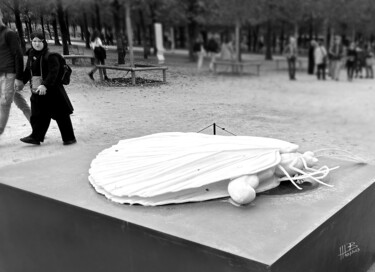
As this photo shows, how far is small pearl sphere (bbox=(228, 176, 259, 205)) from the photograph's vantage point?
6.48 ft

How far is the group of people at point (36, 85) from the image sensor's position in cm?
350

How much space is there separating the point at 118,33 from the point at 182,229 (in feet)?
6.37

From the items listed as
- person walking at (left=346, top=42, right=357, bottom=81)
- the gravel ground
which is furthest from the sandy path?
person walking at (left=346, top=42, right=357, bottom=81)

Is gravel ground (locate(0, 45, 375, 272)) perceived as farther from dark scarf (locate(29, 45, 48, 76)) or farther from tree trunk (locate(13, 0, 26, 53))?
tree trunk (locate(13, 0, 26, 53))

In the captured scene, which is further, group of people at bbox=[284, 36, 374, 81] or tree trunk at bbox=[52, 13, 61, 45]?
group of people at bbox=[284, 36, 374, 81]

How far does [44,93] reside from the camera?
3.73 meters

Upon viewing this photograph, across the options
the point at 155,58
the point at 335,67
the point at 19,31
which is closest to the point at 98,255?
the point at 155,58

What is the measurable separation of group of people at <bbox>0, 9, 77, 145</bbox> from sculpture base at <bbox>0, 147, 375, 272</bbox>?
1.12m

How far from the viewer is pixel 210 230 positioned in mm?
1799

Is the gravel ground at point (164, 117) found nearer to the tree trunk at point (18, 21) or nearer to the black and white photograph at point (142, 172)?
the black and white photograph at point (142, 172)

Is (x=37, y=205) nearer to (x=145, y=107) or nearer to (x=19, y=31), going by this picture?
(x=145, y=107)

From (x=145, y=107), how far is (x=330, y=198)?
63.6 inches

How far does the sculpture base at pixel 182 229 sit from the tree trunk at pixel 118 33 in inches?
36.0
